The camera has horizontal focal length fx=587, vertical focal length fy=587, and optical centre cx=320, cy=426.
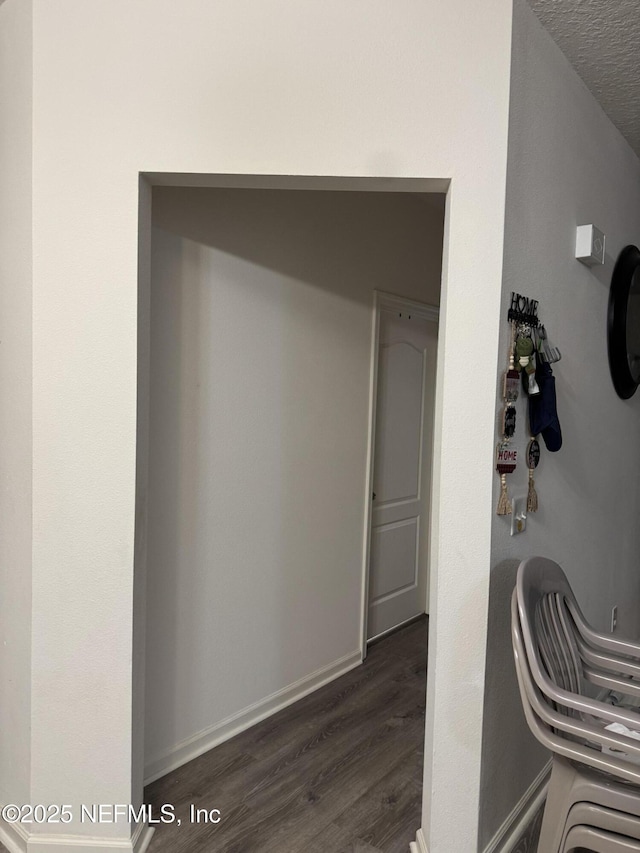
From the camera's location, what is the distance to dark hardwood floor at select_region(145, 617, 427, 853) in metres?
1.91

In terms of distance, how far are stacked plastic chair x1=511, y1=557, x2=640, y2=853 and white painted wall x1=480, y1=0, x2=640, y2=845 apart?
0.61 ft

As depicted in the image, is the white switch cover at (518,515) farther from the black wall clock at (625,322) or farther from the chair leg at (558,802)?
the black wall clock at (625,322)

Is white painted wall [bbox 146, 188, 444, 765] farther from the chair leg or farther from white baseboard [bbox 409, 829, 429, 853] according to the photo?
the chair leg

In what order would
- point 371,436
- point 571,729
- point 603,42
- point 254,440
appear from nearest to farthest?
point 571,729
point 603,42
point 254,440
point 371,436

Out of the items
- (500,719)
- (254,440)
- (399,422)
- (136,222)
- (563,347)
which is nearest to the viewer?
(136,222)

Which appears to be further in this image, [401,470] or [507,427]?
[401,470]

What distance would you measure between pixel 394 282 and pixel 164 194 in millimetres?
1510

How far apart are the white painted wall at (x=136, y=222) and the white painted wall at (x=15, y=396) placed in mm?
52

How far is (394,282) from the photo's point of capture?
325cm

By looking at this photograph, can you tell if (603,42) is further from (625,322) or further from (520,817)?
(520,817)

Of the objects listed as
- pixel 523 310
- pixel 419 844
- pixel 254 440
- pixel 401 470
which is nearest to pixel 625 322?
pixel 523 310

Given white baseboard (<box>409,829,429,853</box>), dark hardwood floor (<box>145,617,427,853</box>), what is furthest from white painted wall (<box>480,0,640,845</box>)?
dark hardwood floor (<box>145,617,427,853</box>)

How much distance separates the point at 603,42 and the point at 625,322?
3.55ft

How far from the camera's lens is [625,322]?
2.53m
